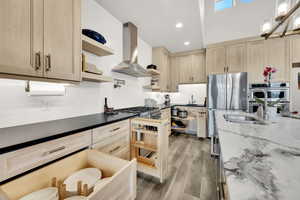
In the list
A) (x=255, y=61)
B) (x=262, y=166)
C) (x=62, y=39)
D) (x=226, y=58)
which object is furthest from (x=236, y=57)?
(x=62, y=39)

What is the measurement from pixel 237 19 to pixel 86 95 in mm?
3779

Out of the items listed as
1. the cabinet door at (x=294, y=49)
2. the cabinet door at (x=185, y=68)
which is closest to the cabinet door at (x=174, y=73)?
the cabinet door at (x=185, y=68)

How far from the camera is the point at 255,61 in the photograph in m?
2.95

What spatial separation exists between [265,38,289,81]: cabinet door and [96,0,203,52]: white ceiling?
1641 mm

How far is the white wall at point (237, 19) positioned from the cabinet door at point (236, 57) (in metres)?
0.26

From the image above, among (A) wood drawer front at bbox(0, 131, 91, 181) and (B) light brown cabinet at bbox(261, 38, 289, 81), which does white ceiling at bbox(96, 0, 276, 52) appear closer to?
(B) light brown cabinet at bbox(261, 38, 289, 81)

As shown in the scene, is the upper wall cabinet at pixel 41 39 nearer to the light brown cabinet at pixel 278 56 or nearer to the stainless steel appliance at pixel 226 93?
the stainless steel appliance at pixel 226 93

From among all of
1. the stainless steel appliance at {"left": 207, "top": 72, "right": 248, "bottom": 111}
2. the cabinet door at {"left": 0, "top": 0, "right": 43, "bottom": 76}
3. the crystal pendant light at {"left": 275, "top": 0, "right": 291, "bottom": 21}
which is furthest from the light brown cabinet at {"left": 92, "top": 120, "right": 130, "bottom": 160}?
the stainless steel appliance at {"left": 207, "top": 72, "right": 248, "bottom": 111}

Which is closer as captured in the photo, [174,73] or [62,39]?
[62,39]

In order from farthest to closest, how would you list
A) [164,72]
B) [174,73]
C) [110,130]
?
[174,73] → [164,72] → [110,130]

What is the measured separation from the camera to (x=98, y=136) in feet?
4.22

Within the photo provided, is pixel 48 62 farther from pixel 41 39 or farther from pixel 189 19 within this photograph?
pixel 189 19

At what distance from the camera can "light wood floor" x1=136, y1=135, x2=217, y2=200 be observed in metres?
1.41

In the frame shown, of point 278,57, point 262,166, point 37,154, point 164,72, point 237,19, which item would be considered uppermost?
point 237,19
